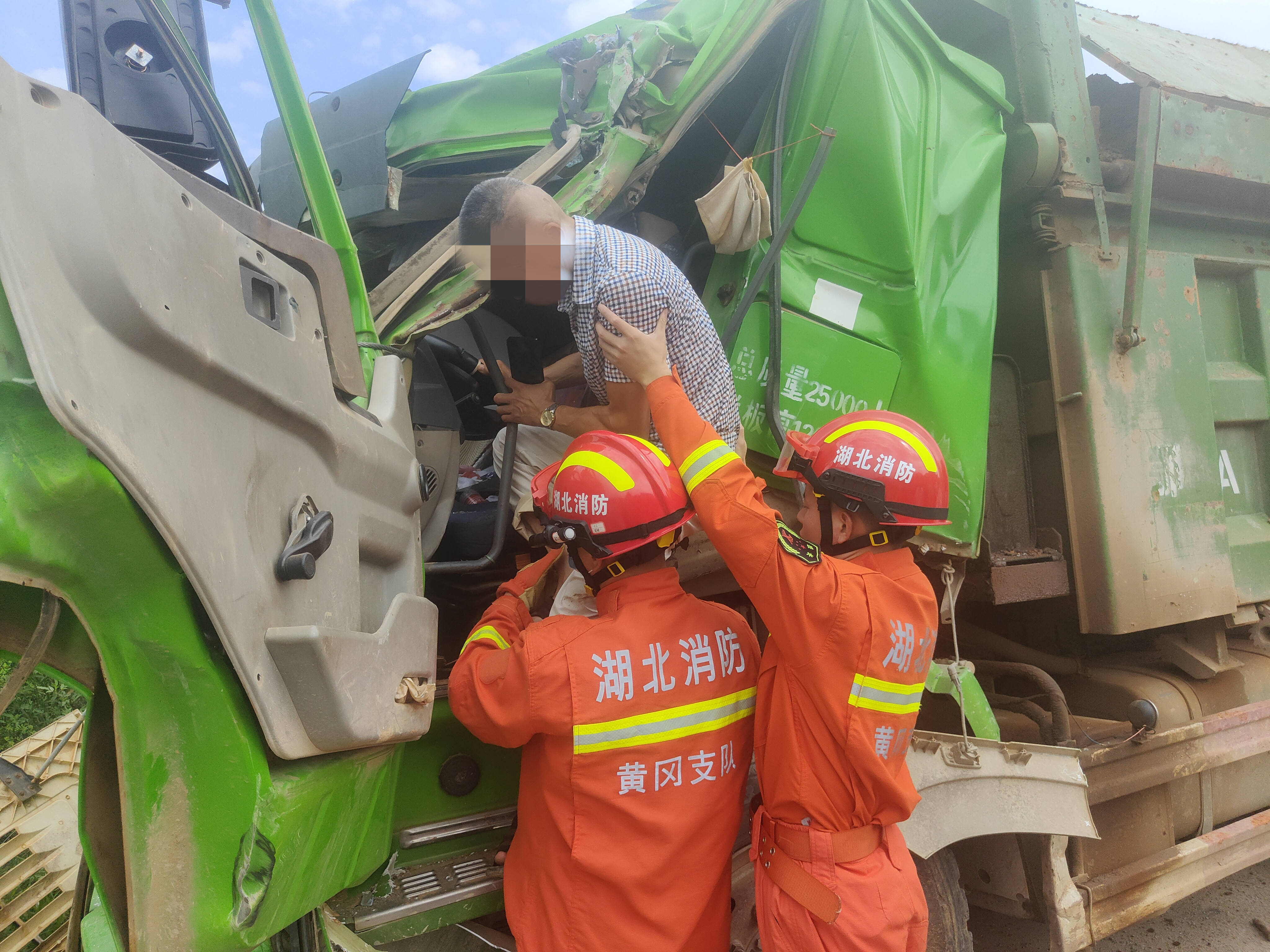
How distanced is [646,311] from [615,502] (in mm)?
543

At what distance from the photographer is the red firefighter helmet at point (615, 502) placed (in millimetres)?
1820

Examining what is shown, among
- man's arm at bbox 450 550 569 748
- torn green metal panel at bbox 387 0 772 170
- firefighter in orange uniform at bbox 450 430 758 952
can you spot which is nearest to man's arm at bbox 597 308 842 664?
firefighter in orange uniform at bbox 450 430 758 952

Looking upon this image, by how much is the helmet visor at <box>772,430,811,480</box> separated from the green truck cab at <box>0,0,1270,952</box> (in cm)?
12

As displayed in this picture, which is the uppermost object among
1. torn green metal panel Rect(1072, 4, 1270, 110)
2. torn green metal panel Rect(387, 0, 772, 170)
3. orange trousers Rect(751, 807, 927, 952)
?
torn green metal panel Rect(1072, 4, 1270, 110)

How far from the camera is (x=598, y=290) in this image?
204 centimetres

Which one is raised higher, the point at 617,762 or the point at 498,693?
the point at 498,693

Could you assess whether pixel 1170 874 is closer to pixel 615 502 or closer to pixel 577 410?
pixel 615 502

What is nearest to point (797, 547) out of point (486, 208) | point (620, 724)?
point (620, 724)

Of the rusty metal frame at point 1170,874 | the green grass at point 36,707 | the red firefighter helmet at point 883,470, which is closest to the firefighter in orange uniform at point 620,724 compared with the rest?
the red firefighter helmet at point 883,470

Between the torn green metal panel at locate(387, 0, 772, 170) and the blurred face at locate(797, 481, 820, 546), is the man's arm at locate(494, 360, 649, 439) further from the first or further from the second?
the torn green metal panel at locate(387, 0, 772, 170)

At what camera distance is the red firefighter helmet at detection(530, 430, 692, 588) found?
1.82 metres

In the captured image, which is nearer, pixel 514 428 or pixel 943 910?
pixel 943 910

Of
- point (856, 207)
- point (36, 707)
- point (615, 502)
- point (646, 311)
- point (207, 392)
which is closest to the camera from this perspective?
point (207, 392)

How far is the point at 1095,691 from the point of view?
2900 millimetres
